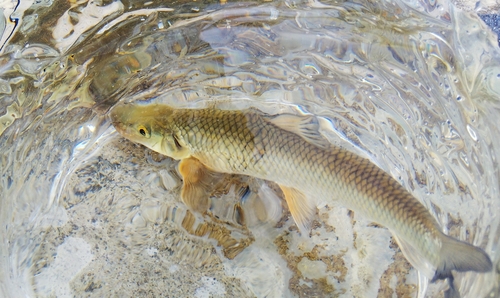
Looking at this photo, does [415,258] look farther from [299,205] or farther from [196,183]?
[196,183]

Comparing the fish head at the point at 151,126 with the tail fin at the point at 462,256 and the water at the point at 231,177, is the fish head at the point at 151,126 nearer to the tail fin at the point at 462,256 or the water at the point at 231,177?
the water at the point at 231,177

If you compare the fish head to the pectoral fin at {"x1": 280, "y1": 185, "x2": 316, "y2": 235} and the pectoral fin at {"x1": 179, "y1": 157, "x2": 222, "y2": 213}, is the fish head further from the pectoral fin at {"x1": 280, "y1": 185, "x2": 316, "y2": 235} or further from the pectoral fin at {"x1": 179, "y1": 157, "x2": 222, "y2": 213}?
the pectoral fin at {"x1": 280, "y1": 185, "x2": 316, "y2": 235}

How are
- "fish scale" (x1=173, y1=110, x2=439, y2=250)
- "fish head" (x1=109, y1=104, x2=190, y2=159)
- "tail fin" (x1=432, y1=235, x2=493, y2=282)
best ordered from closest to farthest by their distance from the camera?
1. "tail fin" (x1=432, y1=235, x2=493, y2=282)
2. "fish scale" (x1=173, y1=110, x2=439, y2=250)
3. "fish head" (x1=109, y1=104, x2=190, y2=159)

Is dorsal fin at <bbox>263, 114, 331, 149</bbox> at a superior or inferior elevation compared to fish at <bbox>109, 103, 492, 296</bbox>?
superior

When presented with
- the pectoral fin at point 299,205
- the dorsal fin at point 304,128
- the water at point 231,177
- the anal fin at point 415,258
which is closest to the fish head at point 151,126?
the water at point 231,177


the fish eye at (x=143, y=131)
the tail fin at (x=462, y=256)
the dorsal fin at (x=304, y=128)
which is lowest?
the fish eye at (x=143, y=131)

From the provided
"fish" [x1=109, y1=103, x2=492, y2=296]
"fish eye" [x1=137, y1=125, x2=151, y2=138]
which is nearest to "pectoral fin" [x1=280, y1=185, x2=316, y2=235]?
"fish" [x1=109, y1=103, x2=492, y2=296]

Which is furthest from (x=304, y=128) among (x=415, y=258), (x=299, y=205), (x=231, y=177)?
(x=415, y=258)
